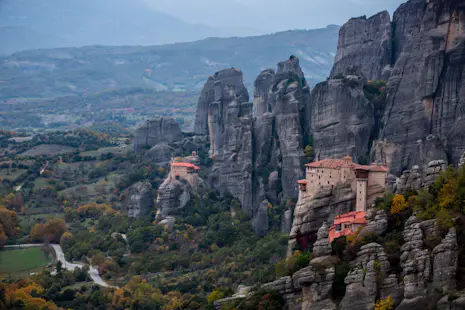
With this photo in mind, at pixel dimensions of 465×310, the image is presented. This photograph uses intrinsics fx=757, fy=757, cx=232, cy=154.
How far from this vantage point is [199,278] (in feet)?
182

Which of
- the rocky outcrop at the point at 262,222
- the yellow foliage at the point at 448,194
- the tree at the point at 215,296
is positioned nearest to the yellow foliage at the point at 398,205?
the yellow foliage at the point at 448,194

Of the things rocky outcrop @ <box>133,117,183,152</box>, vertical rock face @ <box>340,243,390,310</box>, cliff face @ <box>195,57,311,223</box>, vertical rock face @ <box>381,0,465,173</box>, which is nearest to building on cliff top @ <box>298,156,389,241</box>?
vertical rock face @ <box>340,243,390,310</box>

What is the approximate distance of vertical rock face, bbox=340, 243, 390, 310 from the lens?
30.1 metres

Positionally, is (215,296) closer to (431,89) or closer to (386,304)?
(386,304)

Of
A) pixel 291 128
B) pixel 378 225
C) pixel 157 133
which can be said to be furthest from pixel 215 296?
pixel 157 133

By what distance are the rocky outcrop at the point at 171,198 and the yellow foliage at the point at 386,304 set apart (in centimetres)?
4151

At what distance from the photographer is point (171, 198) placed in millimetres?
69438

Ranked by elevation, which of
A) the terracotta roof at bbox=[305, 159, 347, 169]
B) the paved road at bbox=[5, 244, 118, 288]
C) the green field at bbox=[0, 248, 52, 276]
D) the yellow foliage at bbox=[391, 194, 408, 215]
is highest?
the terracotta roof at bbox=[305, 159, 347, 169]

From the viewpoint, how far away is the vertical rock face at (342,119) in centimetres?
5781

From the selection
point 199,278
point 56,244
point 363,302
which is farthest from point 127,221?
point 363,302

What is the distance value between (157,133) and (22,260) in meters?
31.5

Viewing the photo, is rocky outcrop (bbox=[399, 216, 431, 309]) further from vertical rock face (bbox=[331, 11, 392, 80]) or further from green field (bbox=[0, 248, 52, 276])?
green field (bbox=[0, 248, 52, 276])

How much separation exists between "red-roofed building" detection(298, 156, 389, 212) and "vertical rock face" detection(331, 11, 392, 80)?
770 inches

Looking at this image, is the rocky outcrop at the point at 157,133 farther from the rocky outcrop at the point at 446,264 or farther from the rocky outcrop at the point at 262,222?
the rocky outcrop at the point at 446,264
